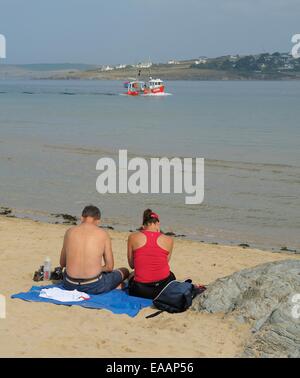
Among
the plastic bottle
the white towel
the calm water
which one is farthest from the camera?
the calm water

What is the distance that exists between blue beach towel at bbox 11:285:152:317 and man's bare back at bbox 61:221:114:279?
0.31 meters

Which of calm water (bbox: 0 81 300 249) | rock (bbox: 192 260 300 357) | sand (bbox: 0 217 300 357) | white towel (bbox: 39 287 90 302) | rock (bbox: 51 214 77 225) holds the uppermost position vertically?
rock (bbox: 192 260 300 357)

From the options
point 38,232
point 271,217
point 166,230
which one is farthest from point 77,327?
point 271,217

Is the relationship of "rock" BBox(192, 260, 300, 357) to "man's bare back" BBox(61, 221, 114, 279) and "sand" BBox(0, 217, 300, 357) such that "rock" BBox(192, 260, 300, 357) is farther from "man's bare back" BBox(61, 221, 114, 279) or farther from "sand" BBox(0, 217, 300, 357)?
"man's bare back" BBox(61, 221, 114, 279)

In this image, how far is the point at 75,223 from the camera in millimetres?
13789

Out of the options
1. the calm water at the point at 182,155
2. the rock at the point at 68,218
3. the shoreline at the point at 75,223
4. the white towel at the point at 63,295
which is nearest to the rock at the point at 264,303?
the white towel at the point at 63,295

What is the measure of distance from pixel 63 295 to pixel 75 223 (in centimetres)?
621

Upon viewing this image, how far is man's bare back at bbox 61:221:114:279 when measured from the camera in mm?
7602

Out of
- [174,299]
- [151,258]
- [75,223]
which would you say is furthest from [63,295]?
[75,223]

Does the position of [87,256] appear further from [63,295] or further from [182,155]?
[182,155]

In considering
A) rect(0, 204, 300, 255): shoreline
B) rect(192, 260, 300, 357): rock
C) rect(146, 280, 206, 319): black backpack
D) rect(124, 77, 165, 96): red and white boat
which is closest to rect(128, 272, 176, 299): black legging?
rect(146, 280, 206, 319): black backpack
